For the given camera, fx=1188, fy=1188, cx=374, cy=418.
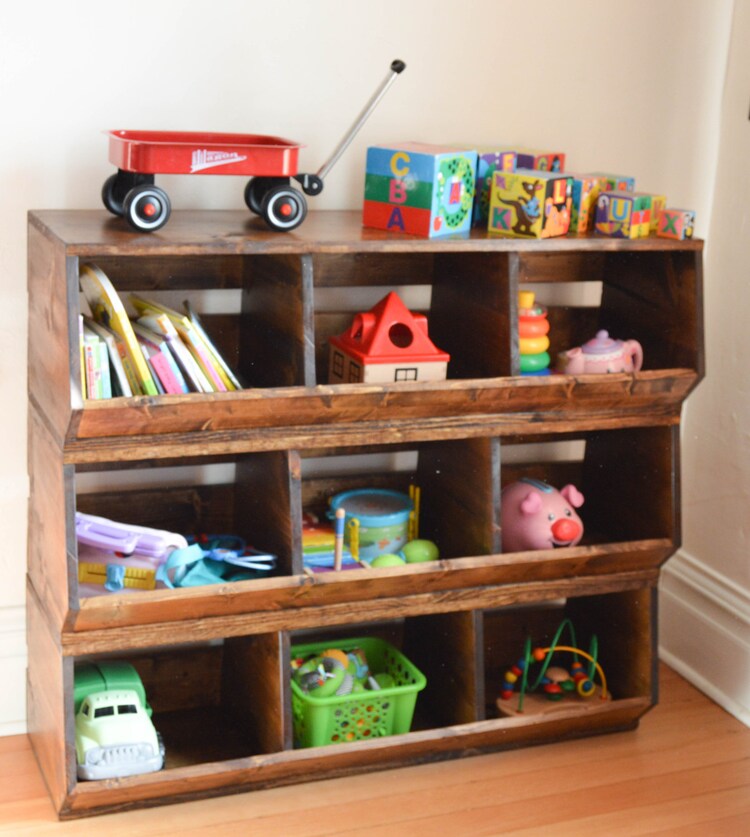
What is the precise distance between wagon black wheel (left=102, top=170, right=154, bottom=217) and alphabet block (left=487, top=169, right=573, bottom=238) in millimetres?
631

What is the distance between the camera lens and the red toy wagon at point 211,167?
6.27 ft

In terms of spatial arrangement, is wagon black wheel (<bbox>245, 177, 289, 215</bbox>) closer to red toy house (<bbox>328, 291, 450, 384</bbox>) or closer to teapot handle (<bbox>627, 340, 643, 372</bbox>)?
red toy house (<bbox>328, 291, 450, 384</bbox>)

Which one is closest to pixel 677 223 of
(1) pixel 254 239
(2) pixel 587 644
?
(1) pixel 254 239

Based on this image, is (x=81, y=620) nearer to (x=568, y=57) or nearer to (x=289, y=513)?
(x=289, y=513)

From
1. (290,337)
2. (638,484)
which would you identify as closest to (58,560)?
(290,337)

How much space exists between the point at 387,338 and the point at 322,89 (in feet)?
1.77

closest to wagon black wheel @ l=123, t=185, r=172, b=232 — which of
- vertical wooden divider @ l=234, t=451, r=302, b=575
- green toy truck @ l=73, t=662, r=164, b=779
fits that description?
vertical wooden divider @ l=234, t=451, r=302, b=575

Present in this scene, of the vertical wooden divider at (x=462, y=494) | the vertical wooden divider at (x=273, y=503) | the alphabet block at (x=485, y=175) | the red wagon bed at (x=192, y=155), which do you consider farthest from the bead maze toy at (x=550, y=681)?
the red wagon bed at (x=192, y=155)

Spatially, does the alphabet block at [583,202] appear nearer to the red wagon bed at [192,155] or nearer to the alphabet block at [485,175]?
the alphabet block at [485,175]

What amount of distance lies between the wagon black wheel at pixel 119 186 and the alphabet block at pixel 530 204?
0.63 m

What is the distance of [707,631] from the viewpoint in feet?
8.81

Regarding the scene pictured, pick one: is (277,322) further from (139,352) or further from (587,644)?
(587,644)

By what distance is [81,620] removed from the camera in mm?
1938

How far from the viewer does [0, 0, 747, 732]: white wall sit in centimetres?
211
